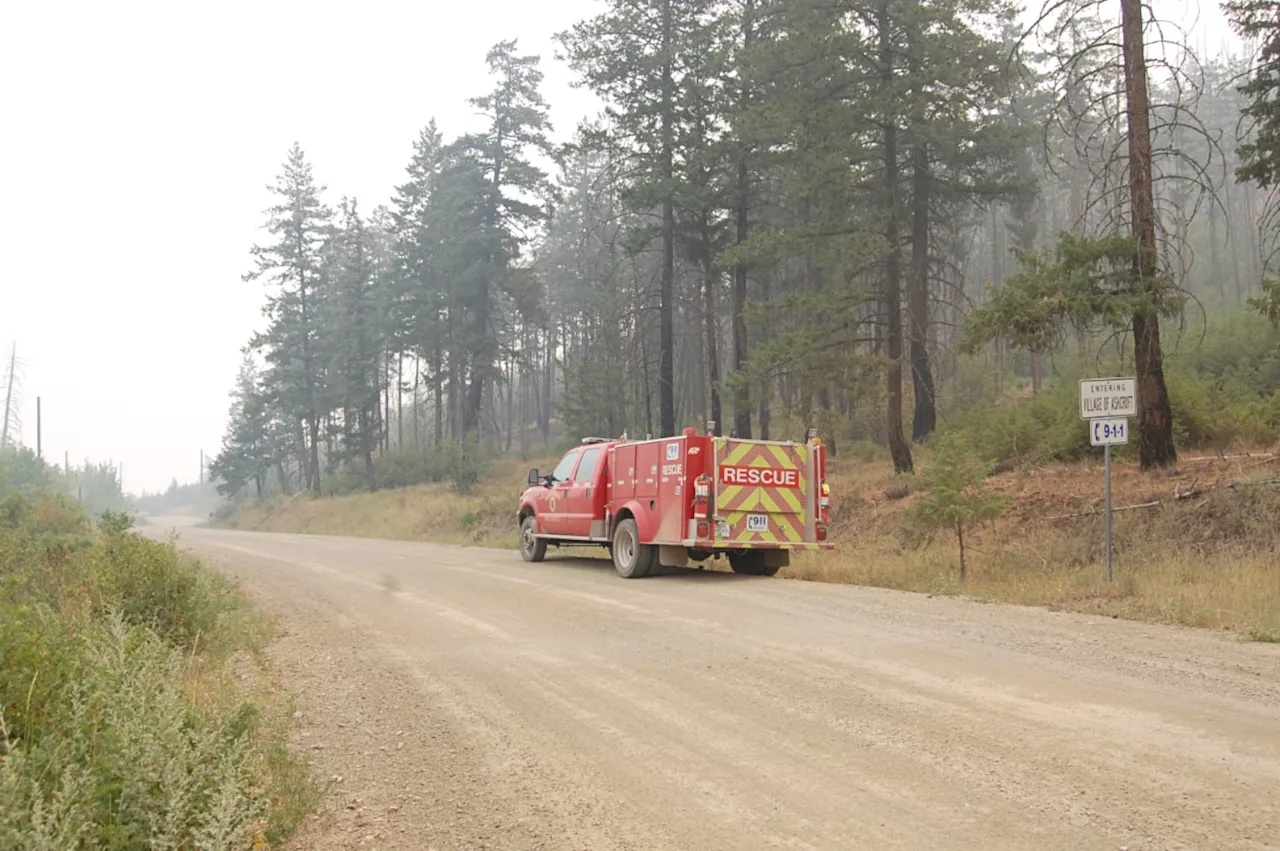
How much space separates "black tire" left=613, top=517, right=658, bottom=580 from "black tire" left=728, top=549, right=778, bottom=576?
1.45 m

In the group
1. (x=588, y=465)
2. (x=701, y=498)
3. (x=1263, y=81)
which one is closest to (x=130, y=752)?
(x=701, y=498)

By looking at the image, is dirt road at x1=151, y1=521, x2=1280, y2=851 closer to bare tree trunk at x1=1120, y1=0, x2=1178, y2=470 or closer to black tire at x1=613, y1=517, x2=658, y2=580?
black tire at x1=613, y1=517, x2=658, y2=580

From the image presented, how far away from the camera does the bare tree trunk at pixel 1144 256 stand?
1425 cm

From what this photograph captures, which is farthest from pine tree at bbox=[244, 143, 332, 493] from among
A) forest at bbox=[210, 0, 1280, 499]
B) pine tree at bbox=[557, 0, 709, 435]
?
pine tree at bbox=[557, 0, 709, 435]

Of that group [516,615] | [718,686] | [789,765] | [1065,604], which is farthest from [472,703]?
[1065,604]

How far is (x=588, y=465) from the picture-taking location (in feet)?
53.4

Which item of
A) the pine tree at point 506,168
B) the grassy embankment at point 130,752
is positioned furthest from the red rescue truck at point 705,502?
the pine tree at point 506,168

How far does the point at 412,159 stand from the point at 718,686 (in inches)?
2021

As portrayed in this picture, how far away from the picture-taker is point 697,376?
54562mm

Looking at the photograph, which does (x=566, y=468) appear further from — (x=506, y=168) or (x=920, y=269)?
(x=506, y=168)

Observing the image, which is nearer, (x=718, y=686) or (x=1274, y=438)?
(x=718, y=686)

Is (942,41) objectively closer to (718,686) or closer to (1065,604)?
(1065,604)

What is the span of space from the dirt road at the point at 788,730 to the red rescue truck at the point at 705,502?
326cm

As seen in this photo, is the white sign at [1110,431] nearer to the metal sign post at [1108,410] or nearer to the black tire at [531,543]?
the metal sign post at [1108,410]
